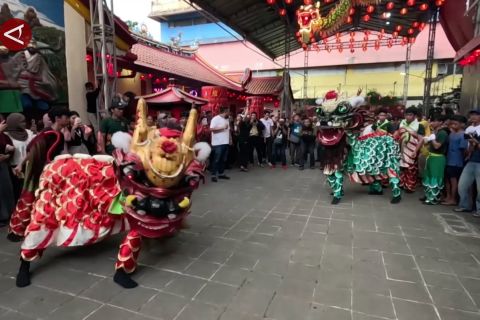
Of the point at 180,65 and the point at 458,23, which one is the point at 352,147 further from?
the point at 180,65

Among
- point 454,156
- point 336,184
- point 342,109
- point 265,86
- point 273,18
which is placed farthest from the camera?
point 265,86

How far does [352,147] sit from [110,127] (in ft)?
12.4

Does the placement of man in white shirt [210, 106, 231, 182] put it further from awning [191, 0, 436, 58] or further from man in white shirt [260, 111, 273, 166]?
awning [191, 0, 436, 58]

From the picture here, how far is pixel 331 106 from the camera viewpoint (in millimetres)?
5141

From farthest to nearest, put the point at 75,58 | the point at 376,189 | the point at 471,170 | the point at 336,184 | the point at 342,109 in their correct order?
the point at 75,58, the point at 376,189, the point at 336,184, the point at 342,109, the point at 471,170

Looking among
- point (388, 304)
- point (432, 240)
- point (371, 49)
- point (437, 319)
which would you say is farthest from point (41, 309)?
point (371, 49)

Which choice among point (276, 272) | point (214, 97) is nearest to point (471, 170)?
point (276, 272)

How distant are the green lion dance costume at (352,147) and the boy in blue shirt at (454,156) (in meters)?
0.78

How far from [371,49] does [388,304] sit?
26.7 meters

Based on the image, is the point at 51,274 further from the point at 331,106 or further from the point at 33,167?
the point at 331,106

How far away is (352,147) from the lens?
539 centimetres

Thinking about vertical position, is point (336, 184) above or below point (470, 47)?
below

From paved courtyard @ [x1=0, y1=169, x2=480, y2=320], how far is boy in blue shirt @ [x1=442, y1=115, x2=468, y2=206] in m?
0.76

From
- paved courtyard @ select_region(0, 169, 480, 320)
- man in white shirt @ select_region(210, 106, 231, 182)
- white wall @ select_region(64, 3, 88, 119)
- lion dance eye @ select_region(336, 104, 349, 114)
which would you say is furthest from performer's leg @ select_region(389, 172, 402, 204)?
white wall @ select_region(64, 3, 88, 119)
